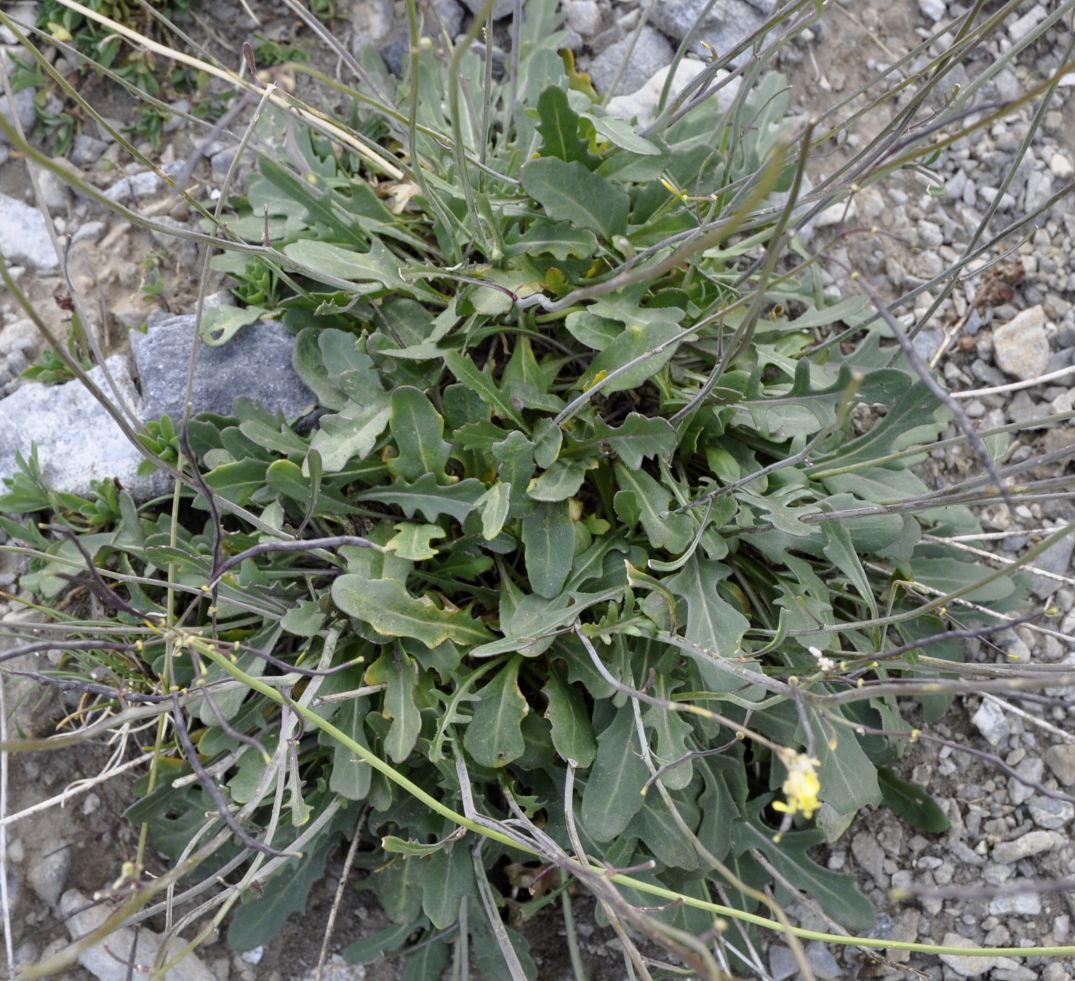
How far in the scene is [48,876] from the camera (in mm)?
2424

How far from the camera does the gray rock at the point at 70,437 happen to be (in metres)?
2.55

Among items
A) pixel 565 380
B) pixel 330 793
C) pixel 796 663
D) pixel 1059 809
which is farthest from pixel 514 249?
pixel 1059 809

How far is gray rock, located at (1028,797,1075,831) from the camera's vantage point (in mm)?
2562

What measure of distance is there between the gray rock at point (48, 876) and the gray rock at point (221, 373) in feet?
3.74

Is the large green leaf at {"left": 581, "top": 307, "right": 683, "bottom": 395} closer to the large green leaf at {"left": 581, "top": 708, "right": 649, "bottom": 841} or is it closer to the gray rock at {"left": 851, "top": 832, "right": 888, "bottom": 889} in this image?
the large green leaf at {"left": 581, "top": 708, "right": 649, "bottom": 841}

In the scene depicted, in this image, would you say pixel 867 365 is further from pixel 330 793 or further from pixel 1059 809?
pixel 330 793

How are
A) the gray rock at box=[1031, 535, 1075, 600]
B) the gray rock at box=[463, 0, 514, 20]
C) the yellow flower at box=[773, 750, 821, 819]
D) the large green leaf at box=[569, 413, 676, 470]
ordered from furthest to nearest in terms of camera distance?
the gray rock at box=[463, 0, 514, 20], the gray rock at box=[1031, 535, 1075, 600], the large green leaf at box=[569, 413, 676, 470], the yellow flower at box=[773, 750, 821, 819]

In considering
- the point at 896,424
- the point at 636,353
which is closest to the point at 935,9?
the point at 896,424

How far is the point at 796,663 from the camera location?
7.57 feet

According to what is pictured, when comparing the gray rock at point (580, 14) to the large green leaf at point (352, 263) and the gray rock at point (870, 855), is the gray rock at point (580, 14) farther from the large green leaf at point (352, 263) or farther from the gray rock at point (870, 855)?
the gray rock at point (870, 855)

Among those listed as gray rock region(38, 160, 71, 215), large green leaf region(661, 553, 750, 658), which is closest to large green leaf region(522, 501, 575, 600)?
large green leaf region(661, 553, 750, 658)

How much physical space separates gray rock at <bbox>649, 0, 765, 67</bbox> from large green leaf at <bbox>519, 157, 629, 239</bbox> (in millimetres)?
1110

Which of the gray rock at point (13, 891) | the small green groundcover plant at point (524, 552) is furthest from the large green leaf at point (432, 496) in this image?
the gray rock at point (13, 891)

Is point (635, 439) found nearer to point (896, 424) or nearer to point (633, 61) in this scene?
point (896, 424)
